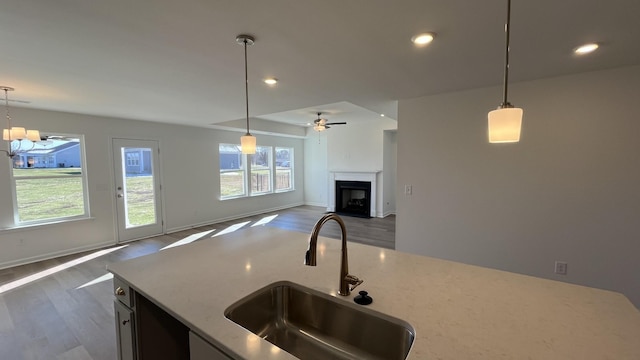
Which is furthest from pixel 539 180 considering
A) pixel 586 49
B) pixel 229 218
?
pixel 229 218

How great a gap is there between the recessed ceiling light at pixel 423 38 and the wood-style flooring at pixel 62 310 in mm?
3234

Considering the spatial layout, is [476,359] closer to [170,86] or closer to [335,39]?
[335,39]

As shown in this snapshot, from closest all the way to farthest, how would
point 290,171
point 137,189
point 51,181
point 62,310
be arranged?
1. point 62,310
2. point 51,181
3. point 137,189
4. point 290,171

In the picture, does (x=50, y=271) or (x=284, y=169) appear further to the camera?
(x=284, y=169)

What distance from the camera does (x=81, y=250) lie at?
446 cm

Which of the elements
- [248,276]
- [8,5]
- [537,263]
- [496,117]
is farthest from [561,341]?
[8,5]

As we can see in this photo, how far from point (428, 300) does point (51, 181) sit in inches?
219

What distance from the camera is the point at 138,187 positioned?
17.0 feet

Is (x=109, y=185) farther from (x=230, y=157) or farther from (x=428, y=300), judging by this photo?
(x=428, y=300)

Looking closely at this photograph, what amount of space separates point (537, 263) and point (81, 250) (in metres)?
6.44

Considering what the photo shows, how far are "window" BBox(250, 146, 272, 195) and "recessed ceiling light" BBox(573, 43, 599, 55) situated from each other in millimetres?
6632

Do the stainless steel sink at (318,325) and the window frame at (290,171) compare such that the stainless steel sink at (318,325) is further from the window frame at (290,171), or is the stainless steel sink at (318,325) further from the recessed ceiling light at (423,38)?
the window frame at (290,171)

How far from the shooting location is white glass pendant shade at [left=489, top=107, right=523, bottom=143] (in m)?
1.11

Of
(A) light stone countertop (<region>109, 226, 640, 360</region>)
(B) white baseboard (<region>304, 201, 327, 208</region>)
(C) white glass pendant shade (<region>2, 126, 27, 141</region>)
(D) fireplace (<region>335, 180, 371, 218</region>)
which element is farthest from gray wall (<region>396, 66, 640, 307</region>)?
(B) white baseboard (<region>304, 201, 327, 208</region>)
